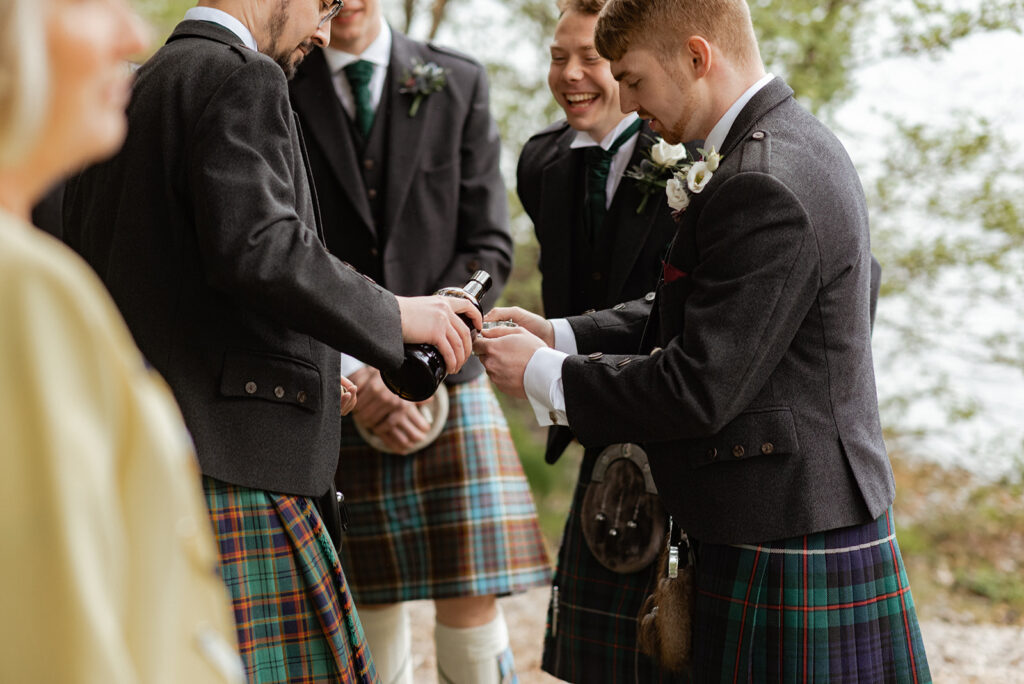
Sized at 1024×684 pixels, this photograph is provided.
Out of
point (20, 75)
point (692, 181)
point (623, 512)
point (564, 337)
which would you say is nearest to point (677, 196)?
point (692, 181)

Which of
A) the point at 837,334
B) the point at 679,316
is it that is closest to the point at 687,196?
the point at 679,316

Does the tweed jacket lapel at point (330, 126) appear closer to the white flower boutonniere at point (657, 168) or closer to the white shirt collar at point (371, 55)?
the white shirt collar at point (371, 55)

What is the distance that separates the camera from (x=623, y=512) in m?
2.52

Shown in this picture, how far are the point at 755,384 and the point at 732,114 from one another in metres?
0.54

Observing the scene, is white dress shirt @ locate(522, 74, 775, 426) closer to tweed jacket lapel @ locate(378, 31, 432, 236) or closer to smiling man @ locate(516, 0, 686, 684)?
smiling man @ locate(516, 0, 686, 684)

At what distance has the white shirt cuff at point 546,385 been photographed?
2.19 meters

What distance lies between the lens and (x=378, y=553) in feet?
10.4

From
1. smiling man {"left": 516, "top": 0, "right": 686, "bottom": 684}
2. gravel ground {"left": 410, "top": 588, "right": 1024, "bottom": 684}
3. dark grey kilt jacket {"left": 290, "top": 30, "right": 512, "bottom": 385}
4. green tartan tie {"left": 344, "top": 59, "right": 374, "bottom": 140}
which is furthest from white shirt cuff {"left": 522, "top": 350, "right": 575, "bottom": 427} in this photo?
gravel ground {"left": 410, "top": 588, "right": 1024, "bottom": 684}

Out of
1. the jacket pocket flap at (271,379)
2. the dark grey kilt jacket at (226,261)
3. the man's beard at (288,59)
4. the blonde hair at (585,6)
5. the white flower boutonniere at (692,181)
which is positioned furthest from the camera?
the blonde hair at (585,6)

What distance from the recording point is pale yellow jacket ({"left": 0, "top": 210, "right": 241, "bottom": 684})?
3.01ft

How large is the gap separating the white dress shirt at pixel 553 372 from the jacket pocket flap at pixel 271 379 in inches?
17.0

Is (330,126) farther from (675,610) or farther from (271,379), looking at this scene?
(675,610)

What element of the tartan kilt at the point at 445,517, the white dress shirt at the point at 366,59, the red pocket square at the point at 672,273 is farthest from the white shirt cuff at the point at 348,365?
the red pocket square at the point at 672,273

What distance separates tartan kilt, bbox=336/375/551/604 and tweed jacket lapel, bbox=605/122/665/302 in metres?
0.70
